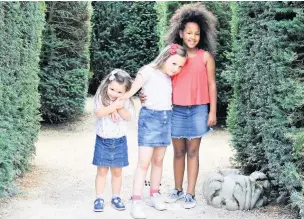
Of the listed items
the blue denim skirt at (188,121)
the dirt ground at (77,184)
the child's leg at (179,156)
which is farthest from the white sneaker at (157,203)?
the blue denim skirt at (188,121)

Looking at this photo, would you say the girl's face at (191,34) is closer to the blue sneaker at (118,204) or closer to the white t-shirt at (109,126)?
the white t-shirt at (109,126)

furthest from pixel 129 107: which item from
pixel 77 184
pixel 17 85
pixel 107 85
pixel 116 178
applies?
pixel 77 184

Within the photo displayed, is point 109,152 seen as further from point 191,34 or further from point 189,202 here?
point 191,34

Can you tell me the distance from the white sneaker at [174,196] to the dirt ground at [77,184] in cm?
7

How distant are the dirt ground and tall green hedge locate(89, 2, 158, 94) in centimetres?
462

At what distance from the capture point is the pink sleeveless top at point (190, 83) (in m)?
5.32

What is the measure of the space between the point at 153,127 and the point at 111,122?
14.4 inches

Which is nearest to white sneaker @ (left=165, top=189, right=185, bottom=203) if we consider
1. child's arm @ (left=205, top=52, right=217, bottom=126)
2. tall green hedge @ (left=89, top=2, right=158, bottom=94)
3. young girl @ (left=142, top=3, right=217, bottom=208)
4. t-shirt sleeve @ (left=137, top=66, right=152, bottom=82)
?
young girl @ (left=142, top=3, right=217, bottom=208)

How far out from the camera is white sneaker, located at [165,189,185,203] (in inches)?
221

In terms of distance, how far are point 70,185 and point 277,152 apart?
244 cm

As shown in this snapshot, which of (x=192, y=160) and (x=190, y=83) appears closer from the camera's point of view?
(x=190, y=83)

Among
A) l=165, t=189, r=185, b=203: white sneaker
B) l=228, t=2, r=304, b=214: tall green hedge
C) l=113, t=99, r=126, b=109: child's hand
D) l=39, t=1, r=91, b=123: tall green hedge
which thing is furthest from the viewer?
l=39, t=1, r=91, b=123: tall green hedge

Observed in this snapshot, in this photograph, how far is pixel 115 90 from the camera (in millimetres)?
5102

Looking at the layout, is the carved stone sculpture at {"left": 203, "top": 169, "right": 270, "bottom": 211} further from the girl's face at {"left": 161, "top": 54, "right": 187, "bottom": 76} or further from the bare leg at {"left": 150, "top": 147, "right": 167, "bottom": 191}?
the girl's face at {"left": 161, "top": 54, "right": 187, "bottom": 76}
